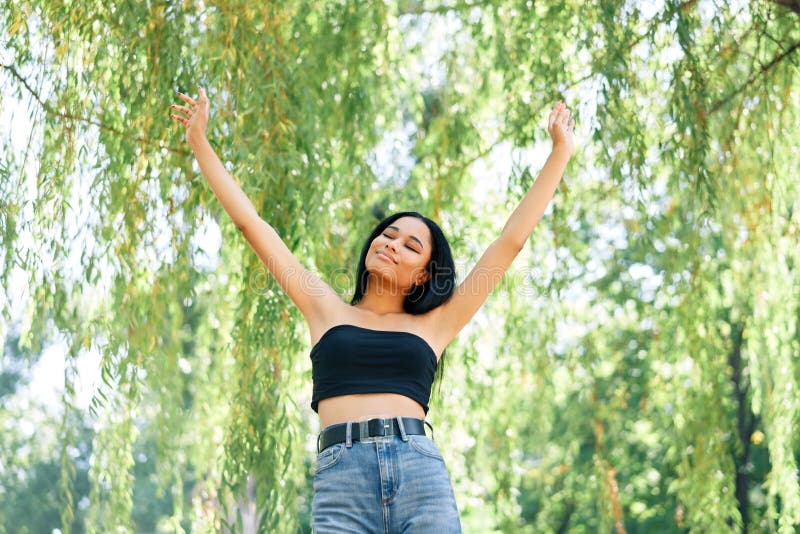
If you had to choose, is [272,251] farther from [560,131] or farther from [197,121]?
[560,131]

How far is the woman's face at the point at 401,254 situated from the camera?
2463 mm

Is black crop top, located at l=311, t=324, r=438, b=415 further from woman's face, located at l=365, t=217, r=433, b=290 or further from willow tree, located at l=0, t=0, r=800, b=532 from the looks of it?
willow tree, located at l=0, t=0, r=800, b=532

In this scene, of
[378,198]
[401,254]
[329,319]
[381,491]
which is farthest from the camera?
[378,198]

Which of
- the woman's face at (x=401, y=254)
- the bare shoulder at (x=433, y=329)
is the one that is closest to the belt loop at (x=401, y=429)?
the bare shoulder at (x=433, y=329)

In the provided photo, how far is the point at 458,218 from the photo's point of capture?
456 centimetres

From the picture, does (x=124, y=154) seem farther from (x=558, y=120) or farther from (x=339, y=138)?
(x=558, y=120)

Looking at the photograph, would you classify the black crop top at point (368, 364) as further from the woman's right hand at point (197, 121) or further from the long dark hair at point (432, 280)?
the woman's right hand at point (197, 121)

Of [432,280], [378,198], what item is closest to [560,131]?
[432,280]

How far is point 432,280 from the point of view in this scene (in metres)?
2.54

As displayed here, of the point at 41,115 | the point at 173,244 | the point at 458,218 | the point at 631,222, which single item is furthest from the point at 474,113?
the point at 41,115

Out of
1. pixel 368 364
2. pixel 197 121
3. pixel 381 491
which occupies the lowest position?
pixel 381 491

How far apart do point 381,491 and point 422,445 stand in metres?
0.14

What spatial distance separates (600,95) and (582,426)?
6.96 m

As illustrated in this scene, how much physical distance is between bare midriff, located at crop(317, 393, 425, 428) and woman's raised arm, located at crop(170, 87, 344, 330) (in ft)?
0.76
